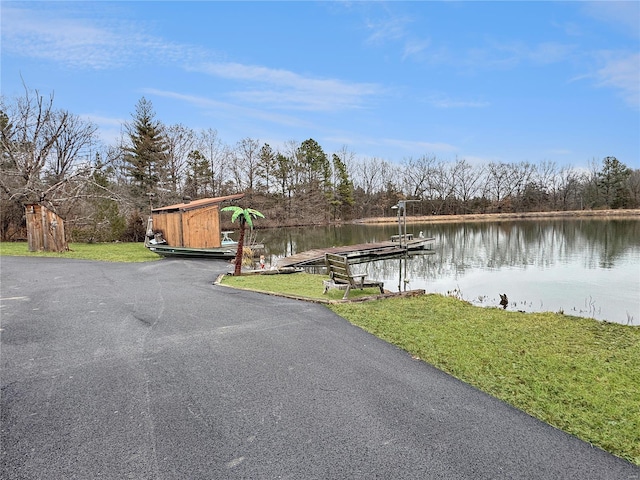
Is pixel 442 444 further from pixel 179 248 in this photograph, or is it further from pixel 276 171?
pixel 276 171

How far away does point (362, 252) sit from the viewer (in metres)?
23.0

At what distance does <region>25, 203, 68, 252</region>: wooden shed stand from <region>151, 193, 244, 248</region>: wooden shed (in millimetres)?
4882

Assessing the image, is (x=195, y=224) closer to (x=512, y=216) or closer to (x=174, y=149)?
(x=174, y=149)

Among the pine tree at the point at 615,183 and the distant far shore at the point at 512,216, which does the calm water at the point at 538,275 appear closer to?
the distant far shore at the point at 512,216

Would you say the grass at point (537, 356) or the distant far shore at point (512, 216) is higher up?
the distant far shore at point (512, 216)

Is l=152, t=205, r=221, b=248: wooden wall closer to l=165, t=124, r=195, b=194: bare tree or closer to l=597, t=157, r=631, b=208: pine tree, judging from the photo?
l=165, t=124, r=195, b=194: bare tree

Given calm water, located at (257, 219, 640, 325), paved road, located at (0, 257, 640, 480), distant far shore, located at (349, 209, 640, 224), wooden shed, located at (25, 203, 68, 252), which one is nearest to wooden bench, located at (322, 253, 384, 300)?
paved road, located at (0, 257, 640, 480)

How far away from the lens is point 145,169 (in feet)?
120

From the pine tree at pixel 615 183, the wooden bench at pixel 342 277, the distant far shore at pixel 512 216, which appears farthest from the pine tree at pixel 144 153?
the pine tree at pixel 615 183

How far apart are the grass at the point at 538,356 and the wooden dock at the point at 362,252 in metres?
10.2

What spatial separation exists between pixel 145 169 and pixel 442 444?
1536 inches

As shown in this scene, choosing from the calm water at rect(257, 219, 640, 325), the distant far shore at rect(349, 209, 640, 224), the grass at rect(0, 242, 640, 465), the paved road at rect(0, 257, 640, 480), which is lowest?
→ the calm water at rect(257, 219, 640, 325)

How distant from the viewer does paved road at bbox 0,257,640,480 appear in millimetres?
2574

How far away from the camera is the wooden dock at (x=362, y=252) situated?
18531 mm
